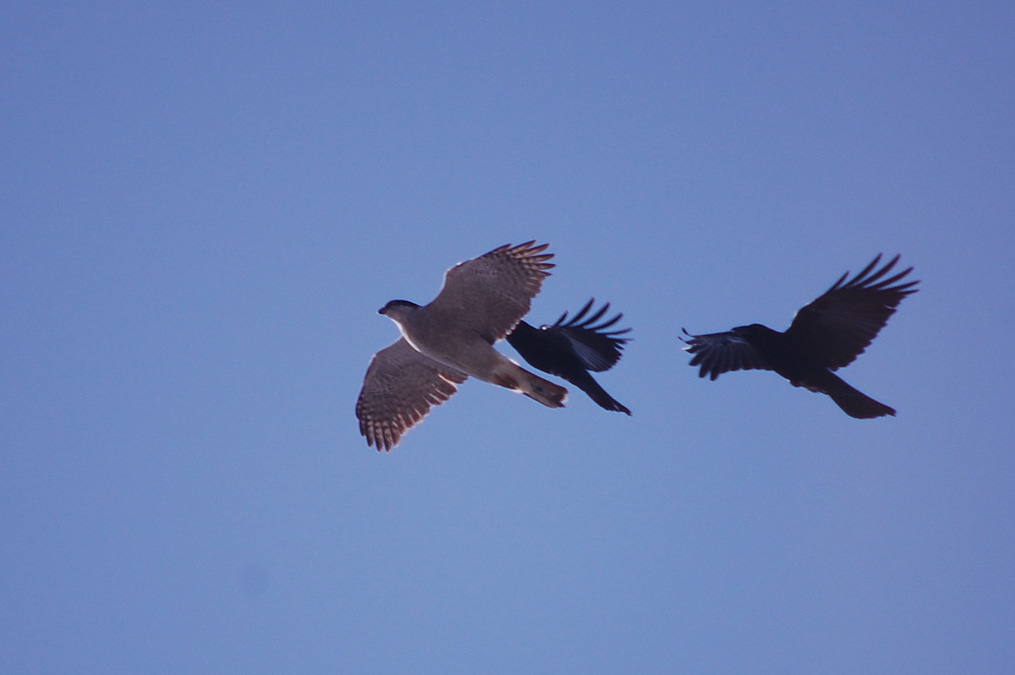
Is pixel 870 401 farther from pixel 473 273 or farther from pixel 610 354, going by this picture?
pixel 473 273

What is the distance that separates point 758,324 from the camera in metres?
9.52

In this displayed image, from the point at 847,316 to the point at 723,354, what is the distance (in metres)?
1.15

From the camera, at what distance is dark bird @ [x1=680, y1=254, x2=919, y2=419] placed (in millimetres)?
9039

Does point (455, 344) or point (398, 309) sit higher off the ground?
point (398, 309)

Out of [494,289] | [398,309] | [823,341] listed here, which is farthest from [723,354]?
[398,309]

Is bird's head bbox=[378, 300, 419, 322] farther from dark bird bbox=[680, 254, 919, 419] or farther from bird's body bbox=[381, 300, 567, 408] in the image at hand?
dark bird bbox=[680, 254, 919, 419]

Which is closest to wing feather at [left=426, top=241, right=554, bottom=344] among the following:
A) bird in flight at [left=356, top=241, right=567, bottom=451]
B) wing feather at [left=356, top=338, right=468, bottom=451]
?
bird in flight at [left=356, top=241, right=567, bottom=451]

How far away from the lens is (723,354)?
9438 millimetres

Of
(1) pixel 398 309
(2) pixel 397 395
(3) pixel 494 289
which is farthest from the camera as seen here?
(2) pixel 397 395

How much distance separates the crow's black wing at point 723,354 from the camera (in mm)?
9367

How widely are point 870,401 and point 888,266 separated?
1.20m

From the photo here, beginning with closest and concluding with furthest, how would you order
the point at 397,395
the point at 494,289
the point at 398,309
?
the point at 494,289 < the point at 398,309 < the point at 397,395

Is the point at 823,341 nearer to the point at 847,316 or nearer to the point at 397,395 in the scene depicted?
the point at 847,316

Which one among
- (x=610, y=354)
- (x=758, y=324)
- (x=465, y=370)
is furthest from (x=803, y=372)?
(x=465, y=370)
